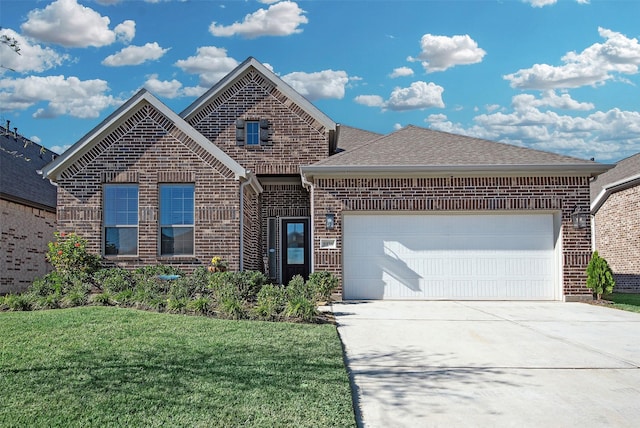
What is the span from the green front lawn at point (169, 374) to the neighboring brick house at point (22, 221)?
809 centimetres

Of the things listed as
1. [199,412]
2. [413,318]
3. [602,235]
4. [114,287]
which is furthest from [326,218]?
[602,235]

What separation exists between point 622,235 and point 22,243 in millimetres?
19818

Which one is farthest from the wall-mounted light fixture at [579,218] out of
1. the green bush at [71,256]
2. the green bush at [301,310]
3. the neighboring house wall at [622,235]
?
the green bush at [71,256]

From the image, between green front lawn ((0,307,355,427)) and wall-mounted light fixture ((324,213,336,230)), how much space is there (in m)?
5.26

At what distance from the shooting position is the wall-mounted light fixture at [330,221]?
47.9 feet

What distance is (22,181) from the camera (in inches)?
723

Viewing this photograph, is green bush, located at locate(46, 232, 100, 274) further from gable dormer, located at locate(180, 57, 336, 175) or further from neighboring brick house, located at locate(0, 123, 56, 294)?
gable dormer, located at locate(180, 57, 336, 175)

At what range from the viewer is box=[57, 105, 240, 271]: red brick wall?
14.7 metres

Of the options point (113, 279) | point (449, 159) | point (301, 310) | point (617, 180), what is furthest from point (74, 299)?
point (617, 180)

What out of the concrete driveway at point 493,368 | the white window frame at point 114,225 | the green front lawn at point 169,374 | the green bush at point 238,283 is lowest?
the concrete driveway at point 493,368

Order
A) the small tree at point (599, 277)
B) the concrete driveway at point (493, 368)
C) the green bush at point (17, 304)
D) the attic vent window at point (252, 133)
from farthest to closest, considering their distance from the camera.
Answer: the attic vent window at point (252, 133)
the small tree at point (599, 277)
the green bush at point (17, 304)
the concrete driveway at point (493, 368)

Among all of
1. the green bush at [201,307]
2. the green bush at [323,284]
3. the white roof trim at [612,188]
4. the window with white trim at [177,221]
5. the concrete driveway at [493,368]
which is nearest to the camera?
the concrete driveway at [493,368]

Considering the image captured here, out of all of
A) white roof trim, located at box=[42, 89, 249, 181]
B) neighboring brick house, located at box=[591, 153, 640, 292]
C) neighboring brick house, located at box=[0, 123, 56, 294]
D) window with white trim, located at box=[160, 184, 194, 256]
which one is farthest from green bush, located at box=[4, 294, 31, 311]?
neighboring brick house, located at box=[591, 153, 640, 292]

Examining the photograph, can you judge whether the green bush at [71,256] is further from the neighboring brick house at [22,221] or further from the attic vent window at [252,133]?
the attic vent window at [252,133]
